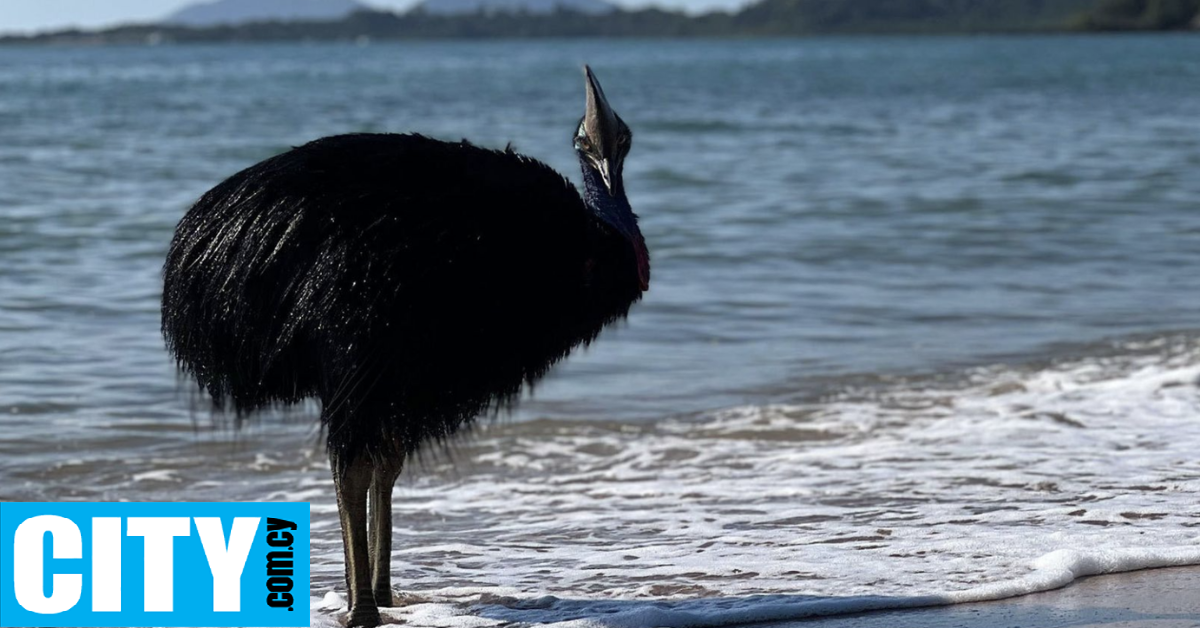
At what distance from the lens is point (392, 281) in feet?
12.4

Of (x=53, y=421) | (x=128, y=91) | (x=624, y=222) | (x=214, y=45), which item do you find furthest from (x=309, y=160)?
(x=214, y=45)

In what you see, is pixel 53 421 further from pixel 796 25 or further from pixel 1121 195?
pixel 796 25

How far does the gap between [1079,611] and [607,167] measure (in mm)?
1496

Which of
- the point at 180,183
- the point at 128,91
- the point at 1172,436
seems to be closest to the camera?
the point at 1172,436

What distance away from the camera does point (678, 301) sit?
9.71 m

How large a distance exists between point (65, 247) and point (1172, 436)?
7.84 meters

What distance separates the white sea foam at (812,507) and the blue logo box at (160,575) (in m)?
0.15

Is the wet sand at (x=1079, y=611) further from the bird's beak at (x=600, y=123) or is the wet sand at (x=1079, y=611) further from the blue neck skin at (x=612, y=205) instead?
the bird's beak at (x=600, y=123)

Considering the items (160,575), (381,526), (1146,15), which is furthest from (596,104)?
(1146,15)

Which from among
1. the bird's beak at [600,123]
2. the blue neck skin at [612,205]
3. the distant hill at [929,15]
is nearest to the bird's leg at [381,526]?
the blue neck skin at [612,205]

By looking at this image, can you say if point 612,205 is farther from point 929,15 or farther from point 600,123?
point 929,15

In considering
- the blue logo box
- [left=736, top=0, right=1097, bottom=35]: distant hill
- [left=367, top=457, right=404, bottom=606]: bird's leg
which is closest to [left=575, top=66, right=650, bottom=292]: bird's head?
[left=367, top=457, right=404, bottom=606]: bird's leg

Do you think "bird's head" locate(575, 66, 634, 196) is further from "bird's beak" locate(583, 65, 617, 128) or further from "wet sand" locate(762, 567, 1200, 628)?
"wet sand" locate(762, 567, 1200, 628)

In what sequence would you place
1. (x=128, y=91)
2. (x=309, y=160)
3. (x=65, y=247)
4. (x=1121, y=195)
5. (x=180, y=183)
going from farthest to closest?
1. (x=128, y=91)
2. (x=180, y=183)
3. (x=1121, y=195)
4. (x=65, y=247)
5. (x=309, y=160)
